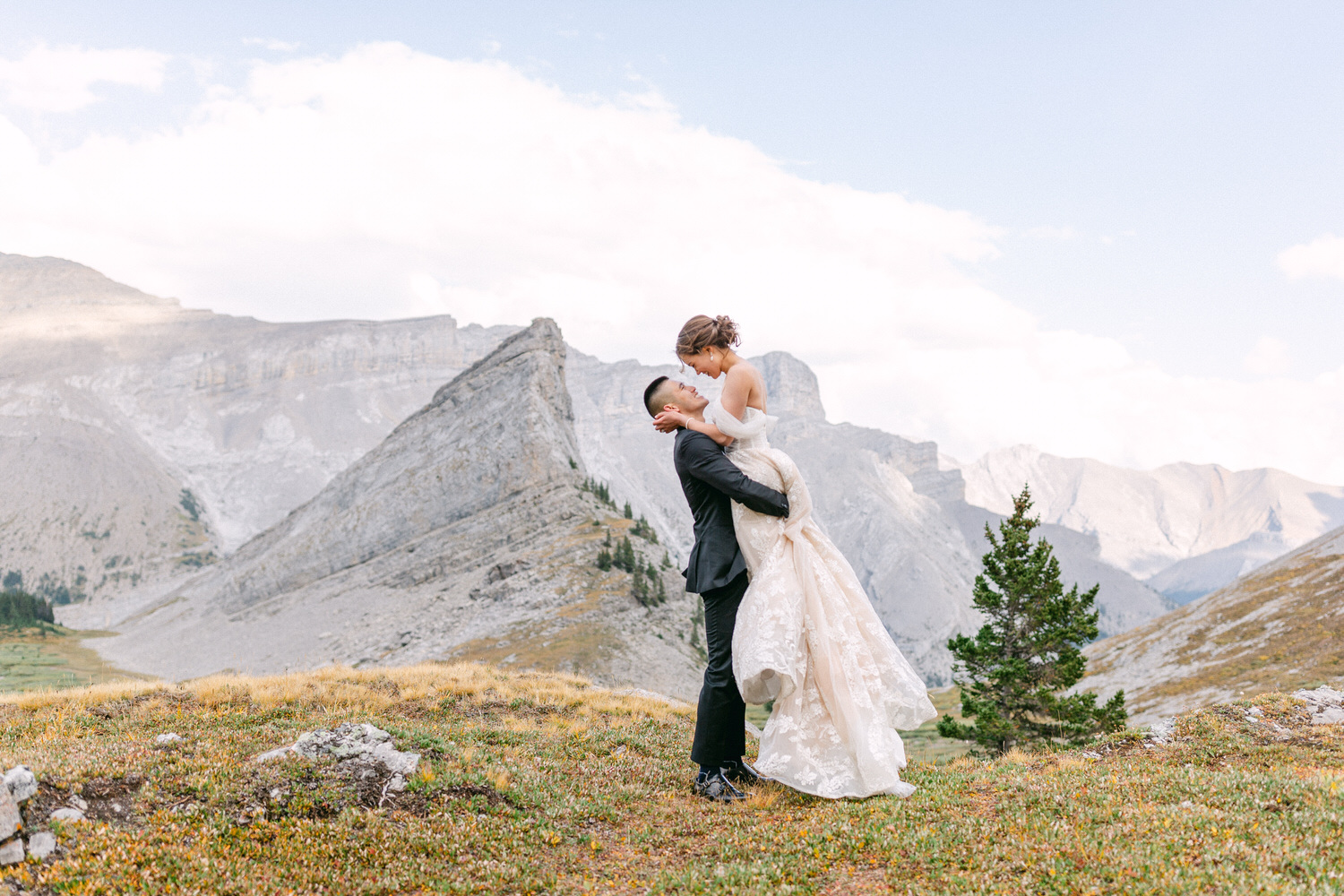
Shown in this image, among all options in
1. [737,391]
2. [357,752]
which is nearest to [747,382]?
[737,391]

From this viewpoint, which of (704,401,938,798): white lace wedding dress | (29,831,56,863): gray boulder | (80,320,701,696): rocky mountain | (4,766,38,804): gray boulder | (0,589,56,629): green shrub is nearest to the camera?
(29,831,56,863): gray boulder

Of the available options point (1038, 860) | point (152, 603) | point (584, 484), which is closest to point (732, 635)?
point (1038, 860)

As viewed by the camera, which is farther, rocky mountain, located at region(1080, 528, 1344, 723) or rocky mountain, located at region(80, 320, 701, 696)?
rocky mountain, located at region(80, 320, 701, 696)

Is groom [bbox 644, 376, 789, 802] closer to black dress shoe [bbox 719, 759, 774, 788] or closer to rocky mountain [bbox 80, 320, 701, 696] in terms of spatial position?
black dress shoe [bbox 719, 759, 774, 788]

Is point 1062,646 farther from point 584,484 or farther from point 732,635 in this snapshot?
point 584,484

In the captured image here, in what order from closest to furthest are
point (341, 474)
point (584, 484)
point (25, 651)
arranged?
1. point (25, 651)
2. point (584, 484)
3. point (341, 474)

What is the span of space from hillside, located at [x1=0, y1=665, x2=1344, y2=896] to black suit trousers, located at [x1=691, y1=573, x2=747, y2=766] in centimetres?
68

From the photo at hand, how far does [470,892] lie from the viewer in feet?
21.4

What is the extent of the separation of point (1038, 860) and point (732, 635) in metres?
3.98

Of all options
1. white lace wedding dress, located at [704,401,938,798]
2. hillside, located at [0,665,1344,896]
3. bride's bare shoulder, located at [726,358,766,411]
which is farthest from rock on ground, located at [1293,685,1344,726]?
bride's bare shoulder, located at [726,358,766,411]

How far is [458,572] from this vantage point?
99125 millimetres

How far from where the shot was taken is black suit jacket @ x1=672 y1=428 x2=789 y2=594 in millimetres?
9094

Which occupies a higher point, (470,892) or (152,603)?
(470,892)

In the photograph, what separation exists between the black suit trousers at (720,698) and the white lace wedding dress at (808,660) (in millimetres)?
214
